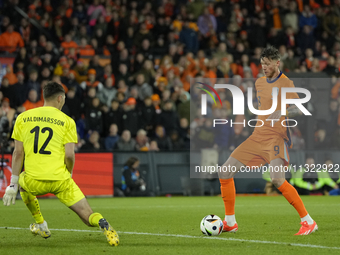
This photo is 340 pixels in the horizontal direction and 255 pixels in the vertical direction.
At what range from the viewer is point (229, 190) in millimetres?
7398

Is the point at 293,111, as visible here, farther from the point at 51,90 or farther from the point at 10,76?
the point at 10,76

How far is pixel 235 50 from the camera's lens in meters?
19.5

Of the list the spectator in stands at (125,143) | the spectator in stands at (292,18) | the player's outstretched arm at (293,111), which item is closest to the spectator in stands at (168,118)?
the spectator in stands at (125,143)

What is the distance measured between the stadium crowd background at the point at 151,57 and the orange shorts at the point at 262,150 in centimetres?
805

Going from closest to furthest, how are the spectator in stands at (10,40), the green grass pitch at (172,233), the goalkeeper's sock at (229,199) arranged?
the green grass pitch at (172,233) → the goalkeeper's sock at (229,199) → the spectator in stands at (10,40)

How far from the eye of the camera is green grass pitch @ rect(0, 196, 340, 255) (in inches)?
228

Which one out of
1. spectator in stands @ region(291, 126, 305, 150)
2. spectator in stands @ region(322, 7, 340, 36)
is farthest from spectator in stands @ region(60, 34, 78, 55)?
spectator in stands @ region(322, 7, 340, 36)

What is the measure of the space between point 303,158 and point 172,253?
1042 centimetres

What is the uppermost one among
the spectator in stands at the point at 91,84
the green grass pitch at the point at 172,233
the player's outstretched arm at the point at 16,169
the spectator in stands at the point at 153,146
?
the spectator in stands at the point at 91,84

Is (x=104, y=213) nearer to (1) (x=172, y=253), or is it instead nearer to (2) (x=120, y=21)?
(1) (x=172, y=253)

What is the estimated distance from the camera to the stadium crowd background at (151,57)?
616 inches

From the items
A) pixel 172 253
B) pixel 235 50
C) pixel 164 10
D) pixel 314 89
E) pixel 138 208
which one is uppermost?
pixel 164 10

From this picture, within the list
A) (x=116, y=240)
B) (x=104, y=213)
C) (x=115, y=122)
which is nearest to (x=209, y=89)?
(x=115, y=122)

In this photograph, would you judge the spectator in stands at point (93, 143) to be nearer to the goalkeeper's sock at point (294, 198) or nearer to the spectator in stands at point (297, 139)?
the spectator in stands at point (297, 139)
